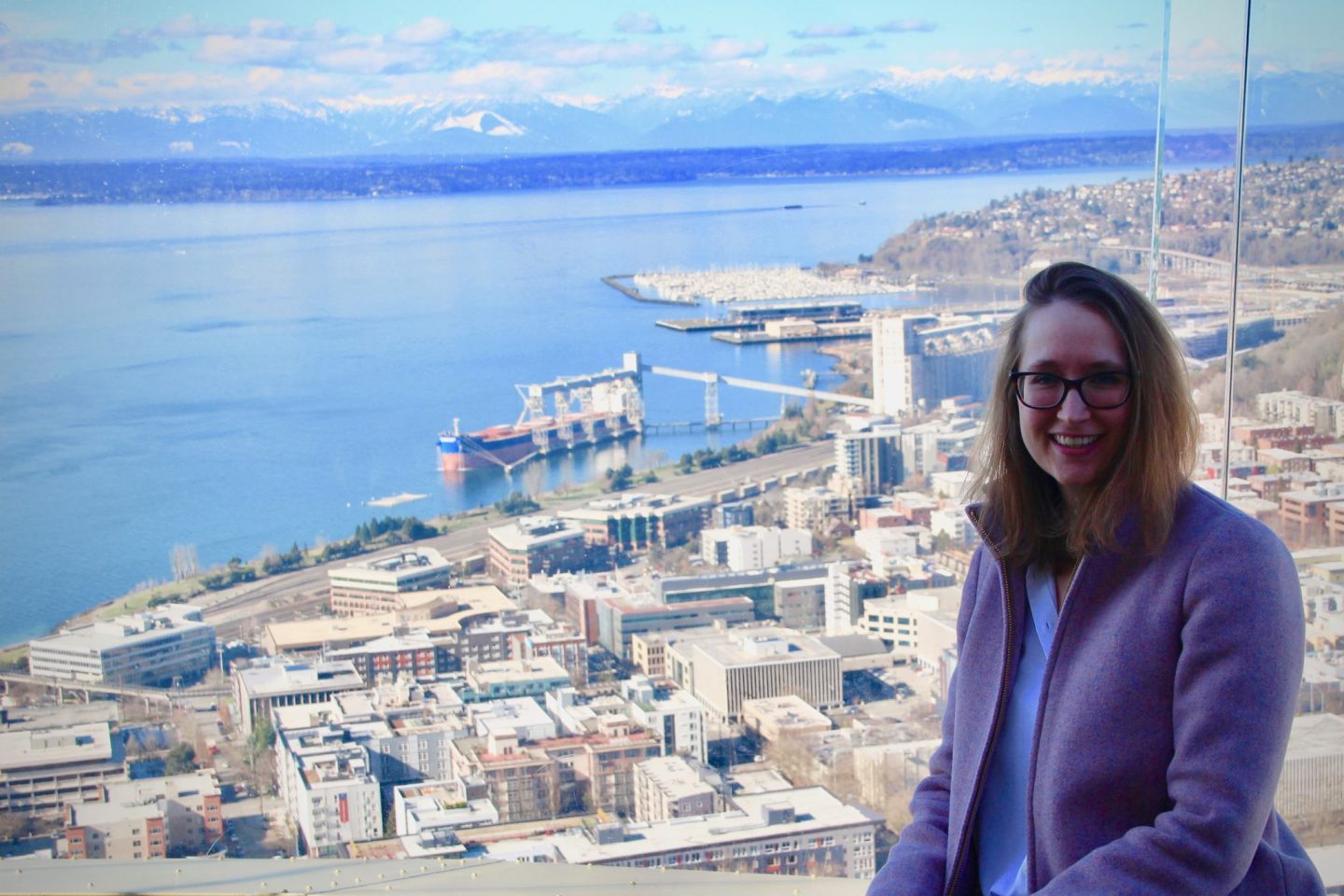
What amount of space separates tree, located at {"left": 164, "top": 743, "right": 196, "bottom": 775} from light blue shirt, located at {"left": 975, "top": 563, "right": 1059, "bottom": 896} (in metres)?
3.02

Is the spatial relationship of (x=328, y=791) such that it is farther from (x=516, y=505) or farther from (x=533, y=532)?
(x=516, y=505)

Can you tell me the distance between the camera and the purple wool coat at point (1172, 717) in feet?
2.53

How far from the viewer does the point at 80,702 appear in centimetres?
369

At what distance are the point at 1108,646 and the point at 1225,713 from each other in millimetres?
87

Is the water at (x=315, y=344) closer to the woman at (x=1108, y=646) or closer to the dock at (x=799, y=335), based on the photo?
the dock at (x=799, y=335)

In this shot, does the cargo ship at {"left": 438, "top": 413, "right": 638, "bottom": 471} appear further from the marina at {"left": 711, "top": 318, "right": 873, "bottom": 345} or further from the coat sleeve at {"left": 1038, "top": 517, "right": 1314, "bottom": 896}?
the coat sleeve at {"left": 1038, "top": 517, "right": 1314, "bottom": 896}

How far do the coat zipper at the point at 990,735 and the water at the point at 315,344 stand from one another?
3.67m

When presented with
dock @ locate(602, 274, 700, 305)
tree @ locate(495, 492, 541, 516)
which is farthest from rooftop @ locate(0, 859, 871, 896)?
dock @ locate(602, 274, 700, 305)

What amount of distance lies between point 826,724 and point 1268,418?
4.95 feet

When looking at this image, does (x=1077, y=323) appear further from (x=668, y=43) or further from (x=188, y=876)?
(x=668, y=43)

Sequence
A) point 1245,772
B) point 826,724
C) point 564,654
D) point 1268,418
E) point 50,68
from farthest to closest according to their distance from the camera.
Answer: point 50,68 → point 564,654 → point 826,724 → point 1268,418 → point 1245,772

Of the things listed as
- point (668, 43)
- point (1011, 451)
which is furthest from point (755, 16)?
point (1011, 451)

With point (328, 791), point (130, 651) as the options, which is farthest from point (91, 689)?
point (328, 791)

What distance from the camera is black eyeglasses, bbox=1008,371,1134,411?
869 millimetres
